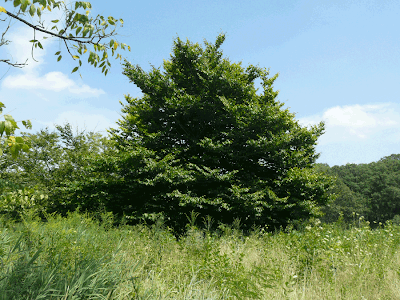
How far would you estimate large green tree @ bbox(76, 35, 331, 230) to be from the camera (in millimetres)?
11016

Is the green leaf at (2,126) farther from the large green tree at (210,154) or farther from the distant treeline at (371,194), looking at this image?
the distant treeline at (371,194)

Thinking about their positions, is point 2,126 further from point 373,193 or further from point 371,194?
point 371,194

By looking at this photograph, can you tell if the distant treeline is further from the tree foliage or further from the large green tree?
the tree foliage

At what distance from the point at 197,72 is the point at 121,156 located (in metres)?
5.64

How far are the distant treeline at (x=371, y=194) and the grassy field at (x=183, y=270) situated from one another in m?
48.5

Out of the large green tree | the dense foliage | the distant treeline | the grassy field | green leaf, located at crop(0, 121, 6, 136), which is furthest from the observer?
the dense foliage

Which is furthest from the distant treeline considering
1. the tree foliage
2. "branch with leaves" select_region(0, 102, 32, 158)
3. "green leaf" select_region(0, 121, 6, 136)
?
"green leaf" select_region(0, 121, 6, 136)

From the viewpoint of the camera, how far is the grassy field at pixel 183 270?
2.89m

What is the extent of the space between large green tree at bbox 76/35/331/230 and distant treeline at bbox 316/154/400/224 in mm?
42032

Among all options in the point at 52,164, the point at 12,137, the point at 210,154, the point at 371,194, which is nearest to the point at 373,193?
the point at 371,194

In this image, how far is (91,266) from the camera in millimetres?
3203

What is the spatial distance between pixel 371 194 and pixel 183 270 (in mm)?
68104

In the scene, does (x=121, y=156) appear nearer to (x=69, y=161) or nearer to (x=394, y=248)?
(x=69, y=161)

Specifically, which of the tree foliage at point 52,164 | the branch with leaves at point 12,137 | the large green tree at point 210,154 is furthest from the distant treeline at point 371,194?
the branch with leaves at point 12,137
